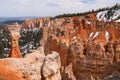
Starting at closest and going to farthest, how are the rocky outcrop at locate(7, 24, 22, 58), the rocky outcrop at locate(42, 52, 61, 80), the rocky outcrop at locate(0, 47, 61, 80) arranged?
the rocky outcrop at locate(0, 47, 61, 80) → the rocky outcrop at locate(42, 52, 61, 80) → the rocky outcrop at locate(7, 24, 22, 58)

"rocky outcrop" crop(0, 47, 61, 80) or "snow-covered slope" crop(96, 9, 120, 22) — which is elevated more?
"snow-covered slope" crop(96, 9, 120, 22)

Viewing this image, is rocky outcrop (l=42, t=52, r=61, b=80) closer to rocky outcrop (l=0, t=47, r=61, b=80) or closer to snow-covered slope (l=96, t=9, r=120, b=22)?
rocky outcrop (l=0, t=47, r=61, b=80)

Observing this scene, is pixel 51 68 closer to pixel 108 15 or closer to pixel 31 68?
pixel 31 68

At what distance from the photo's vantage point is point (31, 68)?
11219 millimetres

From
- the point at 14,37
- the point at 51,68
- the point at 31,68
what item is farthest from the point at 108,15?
the point at 31,68

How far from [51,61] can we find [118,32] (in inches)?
2169

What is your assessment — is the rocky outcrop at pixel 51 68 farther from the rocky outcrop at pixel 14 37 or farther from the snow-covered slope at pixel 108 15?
the snow-covered slope at pixel 108 15

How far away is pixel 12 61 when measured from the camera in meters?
11.2

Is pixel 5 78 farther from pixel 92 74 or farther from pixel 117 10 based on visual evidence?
pixel 117 10

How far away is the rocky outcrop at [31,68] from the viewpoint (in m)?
10.8

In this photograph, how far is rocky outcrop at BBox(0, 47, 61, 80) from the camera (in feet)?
35.4

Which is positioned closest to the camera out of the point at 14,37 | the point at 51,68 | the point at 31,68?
the point at 31,68

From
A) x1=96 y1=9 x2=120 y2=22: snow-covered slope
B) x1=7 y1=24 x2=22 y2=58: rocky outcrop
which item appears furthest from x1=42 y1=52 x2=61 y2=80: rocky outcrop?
x1=96 y1=9 x2=120 y2=22: snow-covered slope

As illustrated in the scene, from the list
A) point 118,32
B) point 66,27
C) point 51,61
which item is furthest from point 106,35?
point 51,61
